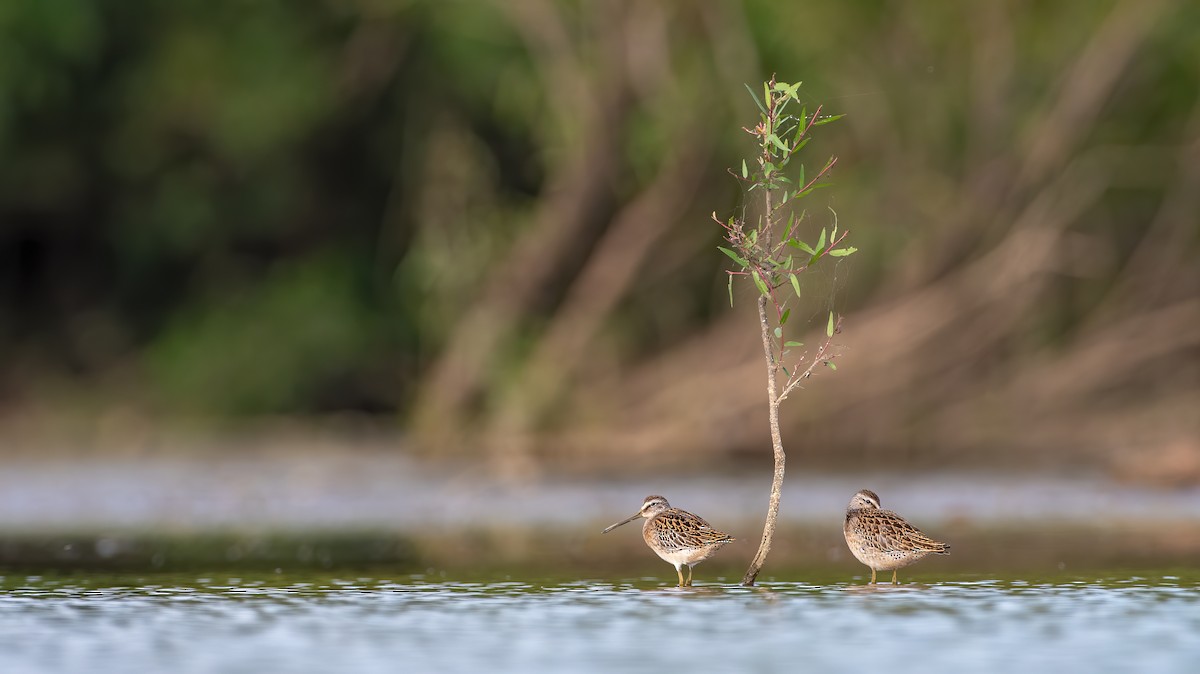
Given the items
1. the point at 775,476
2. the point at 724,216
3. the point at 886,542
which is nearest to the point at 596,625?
the point at 775,476

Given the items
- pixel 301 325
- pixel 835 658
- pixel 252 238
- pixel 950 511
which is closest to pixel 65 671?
pixel 835 658

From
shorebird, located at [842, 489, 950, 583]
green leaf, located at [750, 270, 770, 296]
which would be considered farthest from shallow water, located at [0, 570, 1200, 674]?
green leaf, located at [750, 270, 770, 296]

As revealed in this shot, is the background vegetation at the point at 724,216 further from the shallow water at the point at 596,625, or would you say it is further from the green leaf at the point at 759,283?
the shallow water at the point at 596,625

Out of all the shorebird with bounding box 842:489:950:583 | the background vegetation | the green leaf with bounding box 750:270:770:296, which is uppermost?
the background vegetation

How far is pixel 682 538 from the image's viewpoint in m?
11.8

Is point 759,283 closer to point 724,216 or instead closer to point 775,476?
point 775,476

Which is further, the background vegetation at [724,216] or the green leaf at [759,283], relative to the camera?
the background vegetation at [724,216]

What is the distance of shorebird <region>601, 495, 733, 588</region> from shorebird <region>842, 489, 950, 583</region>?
0.71 m

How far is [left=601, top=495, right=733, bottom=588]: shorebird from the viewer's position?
1177cm

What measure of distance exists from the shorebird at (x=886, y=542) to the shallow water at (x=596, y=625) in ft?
0.61

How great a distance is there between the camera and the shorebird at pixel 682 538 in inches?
464

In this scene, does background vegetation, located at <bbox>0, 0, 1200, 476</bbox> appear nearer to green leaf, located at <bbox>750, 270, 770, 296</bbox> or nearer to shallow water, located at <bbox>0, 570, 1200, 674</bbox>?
green leaf, located at <bbox>750, 270, 770, 296</bbox>

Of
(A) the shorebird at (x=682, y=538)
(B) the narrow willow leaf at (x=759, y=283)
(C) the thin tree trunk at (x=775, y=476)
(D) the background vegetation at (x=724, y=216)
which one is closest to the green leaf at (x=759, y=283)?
(B) the narrow willow leaf at (x=759, y=283)

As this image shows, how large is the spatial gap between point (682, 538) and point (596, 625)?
209cm
